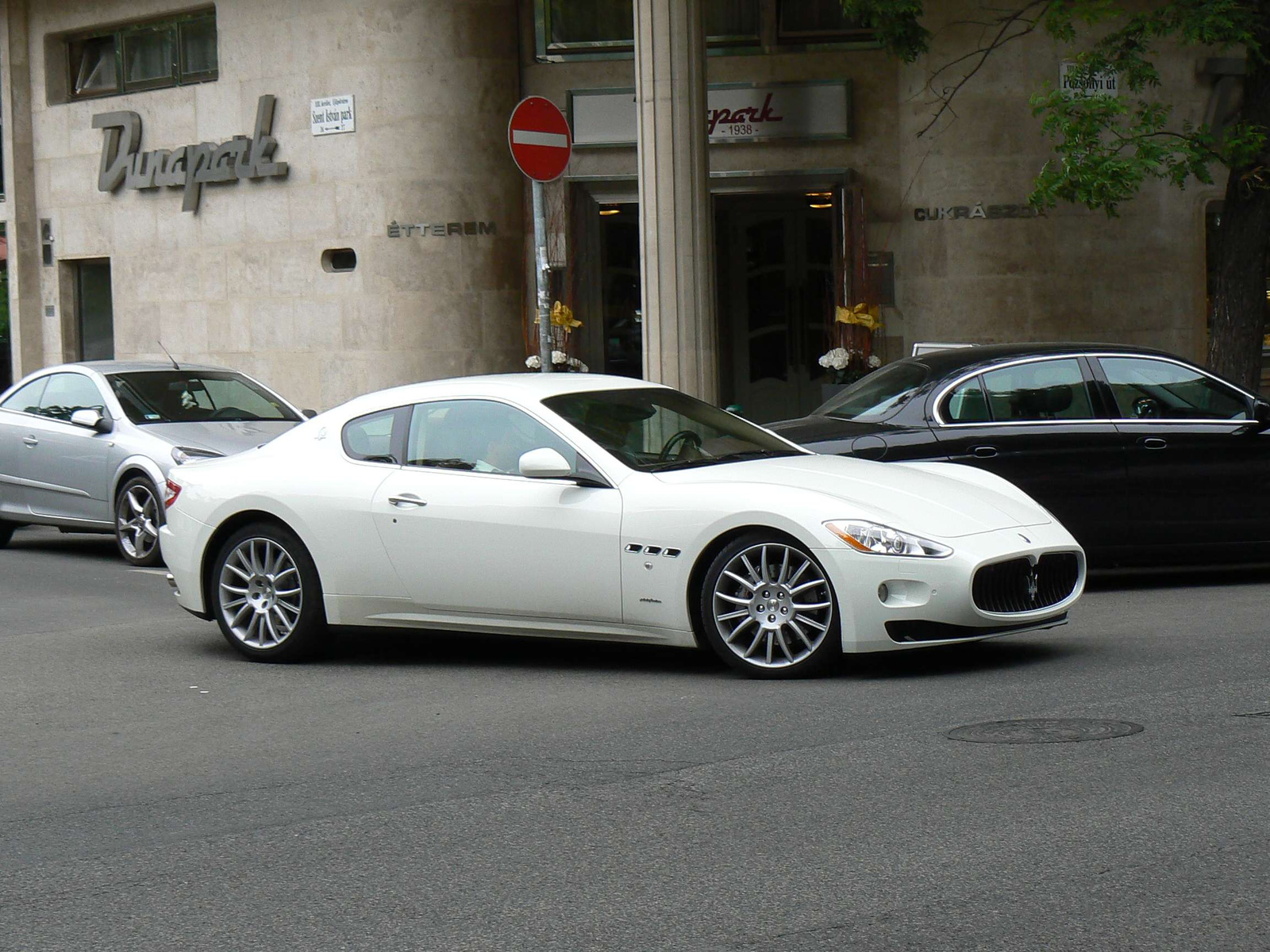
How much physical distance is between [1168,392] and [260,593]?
5.74 m

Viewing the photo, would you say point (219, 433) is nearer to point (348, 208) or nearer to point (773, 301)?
point (348, 208)

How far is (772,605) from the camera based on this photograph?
7.75 meters

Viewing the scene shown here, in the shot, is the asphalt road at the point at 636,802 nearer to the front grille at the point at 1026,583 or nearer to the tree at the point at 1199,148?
the front grille at the point at 1026,583

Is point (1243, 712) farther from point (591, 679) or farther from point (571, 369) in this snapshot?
point (571, 369)

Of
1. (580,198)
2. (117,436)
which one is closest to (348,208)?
(580,198)

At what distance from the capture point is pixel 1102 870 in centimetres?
473

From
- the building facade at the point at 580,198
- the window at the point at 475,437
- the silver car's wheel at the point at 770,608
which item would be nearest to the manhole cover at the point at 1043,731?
the silver car's wheel at the point at 770,608

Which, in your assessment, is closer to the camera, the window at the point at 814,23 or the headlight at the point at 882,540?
the headlight at the point at 882,540

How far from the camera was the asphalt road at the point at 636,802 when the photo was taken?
448cm

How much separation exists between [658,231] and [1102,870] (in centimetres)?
1278

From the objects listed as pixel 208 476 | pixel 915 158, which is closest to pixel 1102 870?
pixel 208 476

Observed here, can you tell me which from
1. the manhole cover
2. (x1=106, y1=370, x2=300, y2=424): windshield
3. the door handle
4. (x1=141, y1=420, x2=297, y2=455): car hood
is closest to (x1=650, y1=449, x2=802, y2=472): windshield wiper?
the door handle

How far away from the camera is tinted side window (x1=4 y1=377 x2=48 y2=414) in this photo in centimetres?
1471

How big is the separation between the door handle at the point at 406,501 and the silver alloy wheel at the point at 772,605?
1586 mm
